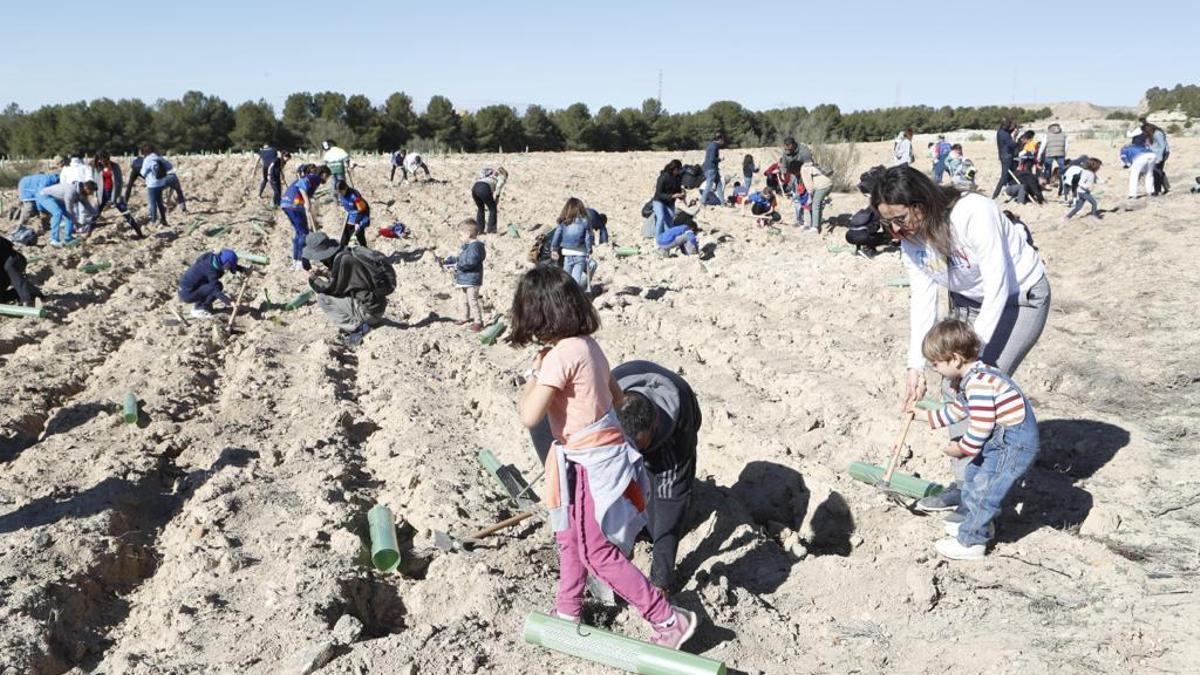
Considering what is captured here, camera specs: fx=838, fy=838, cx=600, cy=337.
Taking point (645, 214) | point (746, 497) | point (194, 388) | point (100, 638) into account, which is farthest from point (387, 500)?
point (645, 214)

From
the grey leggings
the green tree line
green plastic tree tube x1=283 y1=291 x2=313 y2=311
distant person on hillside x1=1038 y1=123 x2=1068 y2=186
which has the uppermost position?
the green tree line

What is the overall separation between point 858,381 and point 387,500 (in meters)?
3.59

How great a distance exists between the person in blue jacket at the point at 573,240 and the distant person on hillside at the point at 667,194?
3.01 metres

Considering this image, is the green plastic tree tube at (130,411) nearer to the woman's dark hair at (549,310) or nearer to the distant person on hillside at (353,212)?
the woman's dark hair at (549,310)

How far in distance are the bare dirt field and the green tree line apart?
97.0ft

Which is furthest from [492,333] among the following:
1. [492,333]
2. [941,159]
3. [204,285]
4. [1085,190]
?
[941,159]

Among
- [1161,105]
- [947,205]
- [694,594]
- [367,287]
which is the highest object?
[1161,105]

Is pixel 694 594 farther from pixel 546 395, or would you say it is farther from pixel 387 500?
pixel 387 500

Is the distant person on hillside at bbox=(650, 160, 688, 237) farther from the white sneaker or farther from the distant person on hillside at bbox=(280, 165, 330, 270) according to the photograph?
Answer: the white sneaker

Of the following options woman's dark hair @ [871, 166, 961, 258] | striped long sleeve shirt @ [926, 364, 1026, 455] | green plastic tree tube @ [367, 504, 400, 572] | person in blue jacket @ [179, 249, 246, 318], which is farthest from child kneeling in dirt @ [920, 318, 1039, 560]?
person in blue jacket @ [179, 249, 246, 318]

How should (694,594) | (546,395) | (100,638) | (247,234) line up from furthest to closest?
(247,234)
(100,638)
(694,594)
(546,395)

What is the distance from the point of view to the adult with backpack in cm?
810

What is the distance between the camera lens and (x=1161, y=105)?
4428cm

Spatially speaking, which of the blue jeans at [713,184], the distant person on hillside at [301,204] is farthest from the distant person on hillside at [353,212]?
the blue jeans at [713,184]
